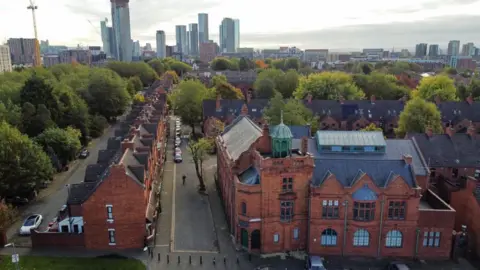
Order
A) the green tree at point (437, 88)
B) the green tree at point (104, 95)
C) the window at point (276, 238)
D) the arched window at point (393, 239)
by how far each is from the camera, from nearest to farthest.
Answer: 1. the arched window at point (393, 239)
2. the window at point (276, 238)
3. the green tree at point (104, 95)
4. the green tree at point (437, 88)

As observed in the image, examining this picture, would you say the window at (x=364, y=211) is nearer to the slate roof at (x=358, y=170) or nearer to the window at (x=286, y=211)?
the slate roof at (x=358, y=170)

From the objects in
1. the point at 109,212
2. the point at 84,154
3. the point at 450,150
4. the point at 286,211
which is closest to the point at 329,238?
the point at 286,211

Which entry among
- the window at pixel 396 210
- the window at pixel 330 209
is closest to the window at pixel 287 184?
the window at pixel 330 209

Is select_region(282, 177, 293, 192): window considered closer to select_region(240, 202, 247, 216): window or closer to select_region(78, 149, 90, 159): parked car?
select_region(240, 202, 247, 216): window

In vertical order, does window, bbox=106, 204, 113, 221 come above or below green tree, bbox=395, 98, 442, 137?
below

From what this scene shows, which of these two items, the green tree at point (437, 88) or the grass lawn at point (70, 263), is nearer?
the grass lawn at point (70, 263)

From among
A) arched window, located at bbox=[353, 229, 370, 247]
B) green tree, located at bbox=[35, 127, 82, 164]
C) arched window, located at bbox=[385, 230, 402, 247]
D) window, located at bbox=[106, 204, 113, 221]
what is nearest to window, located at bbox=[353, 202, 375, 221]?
arched window, located at bbox=[353, 229, 370, 247]

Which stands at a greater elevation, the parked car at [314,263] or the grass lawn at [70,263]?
the parked car at [314,263]
